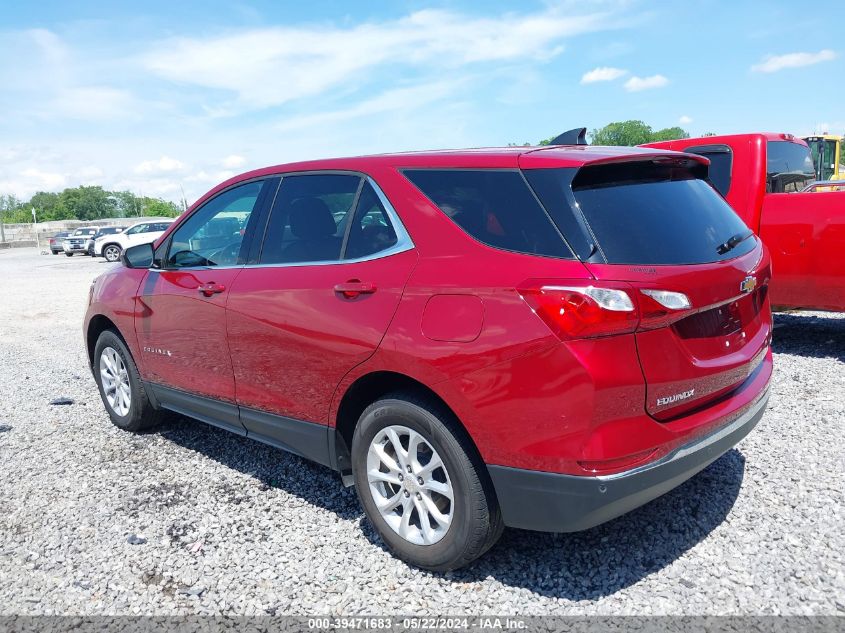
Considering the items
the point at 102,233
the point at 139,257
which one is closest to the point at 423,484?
the point at 139,257

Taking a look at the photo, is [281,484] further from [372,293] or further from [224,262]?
[372,293]

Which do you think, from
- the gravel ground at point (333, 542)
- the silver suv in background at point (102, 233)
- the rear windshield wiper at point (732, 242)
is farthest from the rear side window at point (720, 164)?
the silver suv in background at point (102, 233)

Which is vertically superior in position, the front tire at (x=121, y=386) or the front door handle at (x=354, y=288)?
the front door handle at (x=354, y=288)

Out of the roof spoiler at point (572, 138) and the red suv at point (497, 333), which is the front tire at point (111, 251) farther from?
the roof spoiler at point (572, 138)

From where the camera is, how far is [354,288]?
3.15 m

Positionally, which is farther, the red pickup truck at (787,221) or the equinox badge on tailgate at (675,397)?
the red pickup truck at (787,221)

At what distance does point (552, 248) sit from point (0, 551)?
3.14 m

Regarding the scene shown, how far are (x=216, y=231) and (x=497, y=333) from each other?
2.34 metres

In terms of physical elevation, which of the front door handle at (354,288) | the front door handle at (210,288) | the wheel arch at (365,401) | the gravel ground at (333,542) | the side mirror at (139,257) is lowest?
the gravel ground at (333,542)

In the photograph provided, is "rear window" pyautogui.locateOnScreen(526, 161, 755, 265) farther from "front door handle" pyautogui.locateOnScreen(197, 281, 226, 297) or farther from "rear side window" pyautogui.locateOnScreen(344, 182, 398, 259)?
"front door handle" pyautogui.locateOnScreen(197, 281, 226, 297)

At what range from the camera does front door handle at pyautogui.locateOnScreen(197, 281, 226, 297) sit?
3945mm

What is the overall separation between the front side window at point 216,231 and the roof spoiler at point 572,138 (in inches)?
67.5

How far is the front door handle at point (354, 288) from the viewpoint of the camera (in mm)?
3094

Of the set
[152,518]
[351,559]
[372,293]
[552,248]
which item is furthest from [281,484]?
[552,248]
